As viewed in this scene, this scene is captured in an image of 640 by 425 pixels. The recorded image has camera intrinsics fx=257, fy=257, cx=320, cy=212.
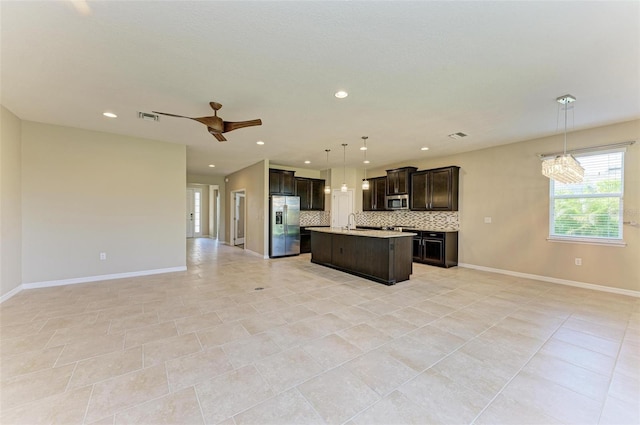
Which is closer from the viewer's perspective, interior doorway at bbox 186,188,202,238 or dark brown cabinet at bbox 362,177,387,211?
dark brown cabinet at bbox 362,177,387,211

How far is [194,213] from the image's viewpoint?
11805mm

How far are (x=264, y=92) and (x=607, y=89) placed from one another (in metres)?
4.03

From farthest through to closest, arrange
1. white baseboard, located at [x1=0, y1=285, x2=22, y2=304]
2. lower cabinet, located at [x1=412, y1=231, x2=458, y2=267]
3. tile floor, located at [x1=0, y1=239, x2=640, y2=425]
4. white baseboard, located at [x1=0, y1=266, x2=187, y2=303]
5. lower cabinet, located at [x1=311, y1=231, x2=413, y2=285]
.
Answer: lower cabinet, located at [x1=412, y1=231, x2=458, y2=267] → lower cabinet, located at [x1=311, y1=231, x2=413, y2=285] → white baseboard, located at [x1=0, y1=266, x2=187, y2=303] → white baseboard, located at [x1=0, y1=285, x2=22, y2=304] → tile floor, located at [x1=0, y1=239, x2=640, y2=425]

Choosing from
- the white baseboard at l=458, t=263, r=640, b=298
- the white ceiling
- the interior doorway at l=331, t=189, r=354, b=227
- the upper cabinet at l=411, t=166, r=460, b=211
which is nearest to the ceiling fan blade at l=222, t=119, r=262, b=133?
the white ceiling

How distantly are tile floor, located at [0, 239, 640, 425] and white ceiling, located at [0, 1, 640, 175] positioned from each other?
2.71 meters

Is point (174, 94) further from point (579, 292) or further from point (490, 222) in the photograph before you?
point (579, 292)

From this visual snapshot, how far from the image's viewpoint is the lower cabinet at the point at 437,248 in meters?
5.96

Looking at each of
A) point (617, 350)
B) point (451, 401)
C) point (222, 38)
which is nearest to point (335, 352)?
point (451, 401)

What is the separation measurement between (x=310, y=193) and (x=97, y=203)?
521cm

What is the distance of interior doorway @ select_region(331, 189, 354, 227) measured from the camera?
8.52m

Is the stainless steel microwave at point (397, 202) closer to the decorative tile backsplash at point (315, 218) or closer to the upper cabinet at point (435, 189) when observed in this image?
the upper cabinet at point (435, 189)

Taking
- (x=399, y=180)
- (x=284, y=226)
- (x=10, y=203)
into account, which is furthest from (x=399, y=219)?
(x=10, y=203)

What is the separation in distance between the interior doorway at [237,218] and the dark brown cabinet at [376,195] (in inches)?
179

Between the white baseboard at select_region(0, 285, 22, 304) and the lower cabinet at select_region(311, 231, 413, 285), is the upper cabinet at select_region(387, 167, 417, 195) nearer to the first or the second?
the lower cabinet at select_region(311, 231, 413, 285)
